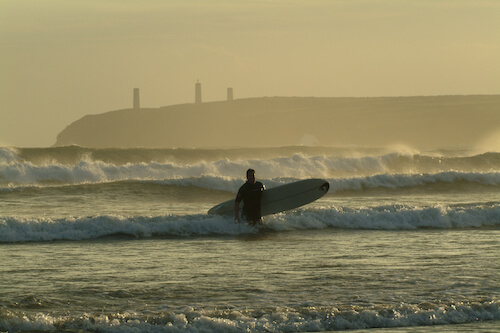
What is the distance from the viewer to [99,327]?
283 inches

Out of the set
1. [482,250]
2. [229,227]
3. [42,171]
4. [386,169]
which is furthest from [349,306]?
[386,169]

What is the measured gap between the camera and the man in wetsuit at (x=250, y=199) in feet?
45.2

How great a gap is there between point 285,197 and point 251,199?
173 cm

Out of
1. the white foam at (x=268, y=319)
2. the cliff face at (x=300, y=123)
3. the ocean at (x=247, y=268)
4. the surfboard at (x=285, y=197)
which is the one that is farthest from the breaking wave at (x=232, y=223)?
the cliff face at (x=300, y=123)

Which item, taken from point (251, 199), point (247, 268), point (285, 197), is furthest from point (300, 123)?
point (247, 268)

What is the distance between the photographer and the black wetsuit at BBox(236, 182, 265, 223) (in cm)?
1383

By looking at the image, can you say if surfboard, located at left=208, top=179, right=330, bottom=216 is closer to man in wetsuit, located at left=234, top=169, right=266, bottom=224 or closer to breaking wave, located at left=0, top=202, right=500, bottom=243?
breaking wave, located at left=0, top=202, right=500, bottom=243

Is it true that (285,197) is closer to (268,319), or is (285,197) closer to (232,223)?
(232,223)

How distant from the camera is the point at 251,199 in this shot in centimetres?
1405

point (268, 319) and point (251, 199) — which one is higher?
point (251, 199)

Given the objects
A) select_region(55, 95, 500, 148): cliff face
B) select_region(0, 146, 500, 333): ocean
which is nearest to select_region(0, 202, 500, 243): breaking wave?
select_region(0, 146, 500, 333): ocean

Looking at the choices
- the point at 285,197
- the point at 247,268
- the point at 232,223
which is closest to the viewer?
the point at 247,268

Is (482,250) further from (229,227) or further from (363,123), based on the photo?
(363,123)

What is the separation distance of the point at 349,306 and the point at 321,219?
797 centimetres
